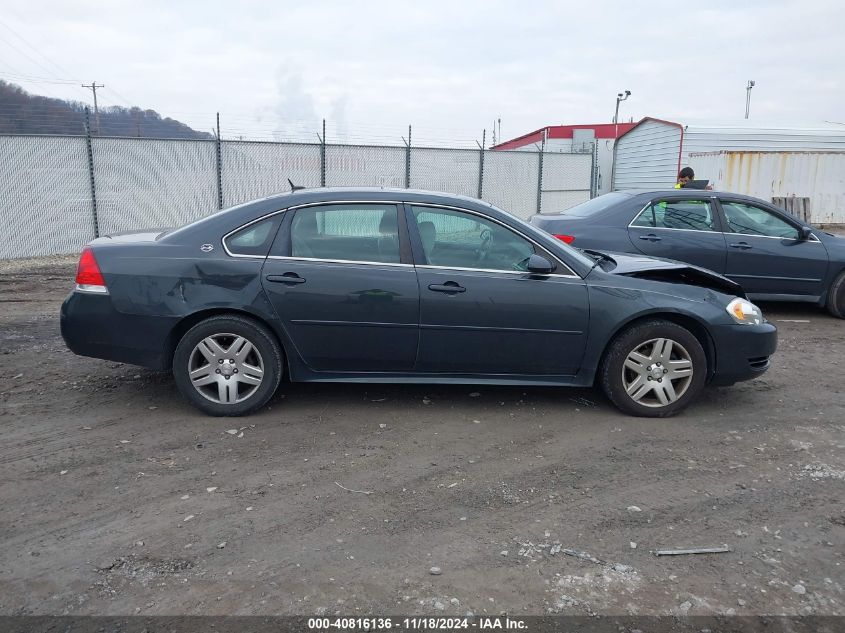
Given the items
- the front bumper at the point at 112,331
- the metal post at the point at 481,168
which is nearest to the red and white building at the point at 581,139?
the metal post at the point at 481,168

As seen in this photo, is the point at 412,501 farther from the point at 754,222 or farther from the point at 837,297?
the point at 837,297

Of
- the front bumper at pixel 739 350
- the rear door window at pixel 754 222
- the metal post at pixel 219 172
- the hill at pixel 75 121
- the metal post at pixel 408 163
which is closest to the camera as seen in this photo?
the front bumper at pixel 739 350

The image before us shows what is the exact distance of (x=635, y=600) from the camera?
2750 millimetres

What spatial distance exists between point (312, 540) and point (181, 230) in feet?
8.44

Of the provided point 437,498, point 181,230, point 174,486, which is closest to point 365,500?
point 437,498

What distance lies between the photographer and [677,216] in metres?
7.89

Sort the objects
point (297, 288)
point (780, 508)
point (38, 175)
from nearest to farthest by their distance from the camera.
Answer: point (780, 508) → point (297, 288) → point (38, 175)

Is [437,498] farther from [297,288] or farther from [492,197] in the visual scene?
[492,197]

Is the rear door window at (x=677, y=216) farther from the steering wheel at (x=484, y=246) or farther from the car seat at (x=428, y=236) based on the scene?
the car seat at (x=428, y=236)

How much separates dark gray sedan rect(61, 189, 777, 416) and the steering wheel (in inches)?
0.6

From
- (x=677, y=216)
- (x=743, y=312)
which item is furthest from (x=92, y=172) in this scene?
(x=743, y=312)

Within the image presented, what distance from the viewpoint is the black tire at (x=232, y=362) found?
4.50 metres

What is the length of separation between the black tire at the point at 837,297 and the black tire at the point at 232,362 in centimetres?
681

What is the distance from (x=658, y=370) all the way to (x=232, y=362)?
2943 mm
